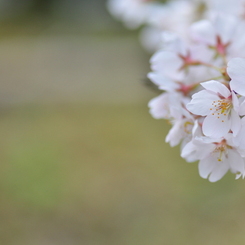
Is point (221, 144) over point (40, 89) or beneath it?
beneath

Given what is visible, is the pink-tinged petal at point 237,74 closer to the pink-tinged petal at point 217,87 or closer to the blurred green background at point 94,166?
the pink-tinged petal at point 217,87

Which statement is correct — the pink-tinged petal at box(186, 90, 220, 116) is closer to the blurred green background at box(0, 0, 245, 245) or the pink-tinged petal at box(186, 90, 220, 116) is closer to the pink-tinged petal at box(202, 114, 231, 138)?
the pink-tinged petal at box(202, 114, 231, 138)

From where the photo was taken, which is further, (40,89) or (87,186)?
(40,89)

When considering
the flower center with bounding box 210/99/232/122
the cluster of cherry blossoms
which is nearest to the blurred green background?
the cluster of cherry blossoms

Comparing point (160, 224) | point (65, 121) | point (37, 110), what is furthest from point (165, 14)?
point (37, 110)

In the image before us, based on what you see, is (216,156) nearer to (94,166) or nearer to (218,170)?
(218,170)

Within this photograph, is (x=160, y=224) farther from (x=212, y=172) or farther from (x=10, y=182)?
(x=212, y=172)

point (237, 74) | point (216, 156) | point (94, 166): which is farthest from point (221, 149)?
point (94, 166)
